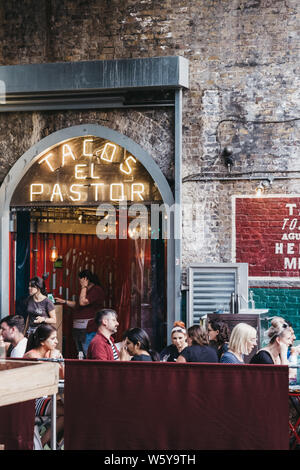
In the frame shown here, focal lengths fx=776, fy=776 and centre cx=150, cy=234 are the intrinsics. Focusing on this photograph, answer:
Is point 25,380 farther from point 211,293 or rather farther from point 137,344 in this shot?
point 211,293

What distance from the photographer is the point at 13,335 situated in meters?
8.88

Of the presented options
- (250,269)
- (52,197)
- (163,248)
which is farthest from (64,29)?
(250,269)

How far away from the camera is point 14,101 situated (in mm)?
12109

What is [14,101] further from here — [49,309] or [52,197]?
[49,309]

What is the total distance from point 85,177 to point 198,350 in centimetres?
462

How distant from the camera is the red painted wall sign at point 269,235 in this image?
1110 centimetres

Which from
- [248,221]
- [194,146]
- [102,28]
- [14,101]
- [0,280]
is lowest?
[0,280]

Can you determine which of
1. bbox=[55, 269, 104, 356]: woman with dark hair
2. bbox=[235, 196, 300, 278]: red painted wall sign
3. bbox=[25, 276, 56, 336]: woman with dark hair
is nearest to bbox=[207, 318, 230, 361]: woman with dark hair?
bbox=[235, 196, 300, 278]: red painted wall sign

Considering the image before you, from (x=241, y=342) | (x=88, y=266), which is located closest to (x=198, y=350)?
(x=241, y=342)

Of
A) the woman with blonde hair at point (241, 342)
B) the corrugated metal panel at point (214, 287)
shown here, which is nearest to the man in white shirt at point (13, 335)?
the woman with blonde hair at point (241, 342)

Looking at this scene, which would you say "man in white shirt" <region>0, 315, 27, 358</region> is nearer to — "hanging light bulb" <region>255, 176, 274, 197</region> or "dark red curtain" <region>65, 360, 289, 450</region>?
"dark red curtain" <region>65, 360, 289, 450</region>

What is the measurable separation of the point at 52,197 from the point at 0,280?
1518 millimetres

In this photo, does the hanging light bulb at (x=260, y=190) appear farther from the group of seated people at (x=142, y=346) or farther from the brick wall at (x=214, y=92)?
the group of seated people at (x=142, y=346)

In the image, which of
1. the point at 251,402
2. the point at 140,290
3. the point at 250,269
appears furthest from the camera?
the point at 140,290
